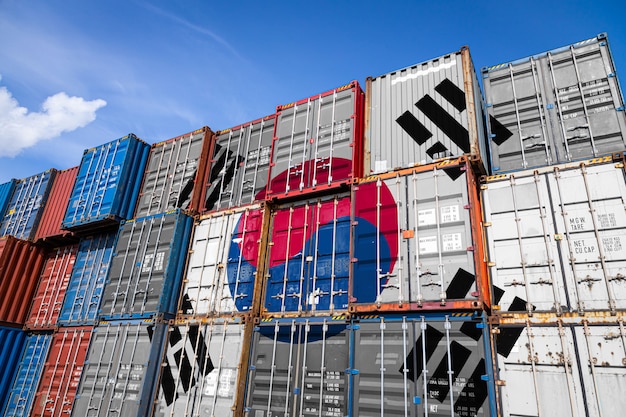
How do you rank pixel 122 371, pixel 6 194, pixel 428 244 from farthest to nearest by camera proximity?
pixel 6 194
pixel 122 371
pixel 428 244

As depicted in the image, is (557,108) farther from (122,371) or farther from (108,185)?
(108,185)

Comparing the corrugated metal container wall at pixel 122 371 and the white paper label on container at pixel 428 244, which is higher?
the white paper label on container at pixel 428 244

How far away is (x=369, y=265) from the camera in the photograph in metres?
9.19

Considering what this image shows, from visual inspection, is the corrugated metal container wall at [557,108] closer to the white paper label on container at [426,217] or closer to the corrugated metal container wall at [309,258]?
the white paper label on container at [426,217]

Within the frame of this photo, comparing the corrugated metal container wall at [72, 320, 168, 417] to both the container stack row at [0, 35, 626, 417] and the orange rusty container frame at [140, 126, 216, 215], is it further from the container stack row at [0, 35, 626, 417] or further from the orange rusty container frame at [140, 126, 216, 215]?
the orange rusty container frame at [140, 126, 216, 215]

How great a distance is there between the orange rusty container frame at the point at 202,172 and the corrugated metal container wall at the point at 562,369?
949 centimetres

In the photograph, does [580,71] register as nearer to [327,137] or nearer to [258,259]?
[327,137]

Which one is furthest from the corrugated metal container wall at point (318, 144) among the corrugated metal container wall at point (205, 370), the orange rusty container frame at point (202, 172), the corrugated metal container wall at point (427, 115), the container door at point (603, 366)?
the container door at point (603, 366)

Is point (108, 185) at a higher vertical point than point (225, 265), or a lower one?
higher

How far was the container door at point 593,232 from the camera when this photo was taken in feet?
24.4

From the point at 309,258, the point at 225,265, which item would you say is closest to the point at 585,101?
the point at 309,258

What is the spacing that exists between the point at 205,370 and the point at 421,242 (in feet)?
20.1

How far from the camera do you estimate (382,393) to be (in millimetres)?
7969

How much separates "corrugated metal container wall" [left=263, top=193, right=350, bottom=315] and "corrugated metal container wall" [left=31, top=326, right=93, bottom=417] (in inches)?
251
